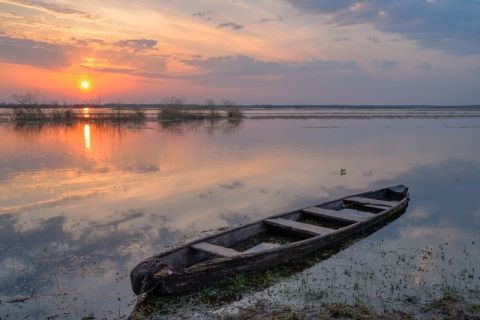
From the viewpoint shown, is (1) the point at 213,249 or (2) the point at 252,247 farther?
(2) the point at 252,247

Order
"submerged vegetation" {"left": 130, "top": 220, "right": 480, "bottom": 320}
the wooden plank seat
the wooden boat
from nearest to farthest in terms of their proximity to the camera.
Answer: "submerged vegetation" {"left": 130, "top": 220, "right": 480, "bottom": 320} < the wooden boat < the wooden plank seat

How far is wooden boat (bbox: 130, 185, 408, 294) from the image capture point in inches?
197

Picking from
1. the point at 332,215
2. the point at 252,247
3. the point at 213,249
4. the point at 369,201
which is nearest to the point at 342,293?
the point at 213,249

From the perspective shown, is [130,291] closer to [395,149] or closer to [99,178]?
[99,178]

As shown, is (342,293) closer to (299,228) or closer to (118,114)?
(299,228)

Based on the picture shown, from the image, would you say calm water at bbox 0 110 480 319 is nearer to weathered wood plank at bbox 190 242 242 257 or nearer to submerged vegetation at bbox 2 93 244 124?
weathered wood plank at bbox 190 242 242 257

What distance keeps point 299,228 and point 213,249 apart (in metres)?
2.01

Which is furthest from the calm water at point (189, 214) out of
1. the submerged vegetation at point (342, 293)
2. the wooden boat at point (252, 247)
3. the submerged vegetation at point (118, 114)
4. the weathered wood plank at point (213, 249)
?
the submerged vegetation at point (118, 114)

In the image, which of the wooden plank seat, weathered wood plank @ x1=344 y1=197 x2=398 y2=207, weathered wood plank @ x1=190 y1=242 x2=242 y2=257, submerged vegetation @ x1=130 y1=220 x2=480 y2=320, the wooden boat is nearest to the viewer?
submerged vegetation @ x1=130 y1=220 x2=480 y2=320

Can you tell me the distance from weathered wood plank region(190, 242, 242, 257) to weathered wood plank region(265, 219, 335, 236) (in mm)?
1748

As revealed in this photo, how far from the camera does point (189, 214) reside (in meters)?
8.84

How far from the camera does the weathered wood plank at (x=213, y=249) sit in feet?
18.8

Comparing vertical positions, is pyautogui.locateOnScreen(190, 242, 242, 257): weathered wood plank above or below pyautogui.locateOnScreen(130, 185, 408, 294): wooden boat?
above

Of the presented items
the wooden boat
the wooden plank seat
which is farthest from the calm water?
the wooden plank seat
